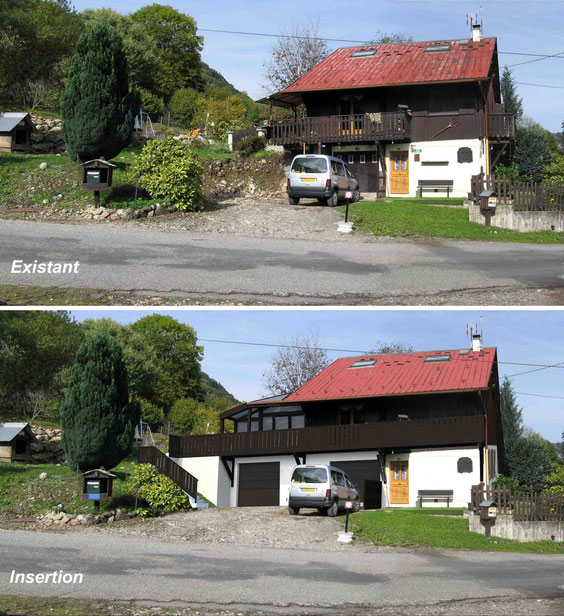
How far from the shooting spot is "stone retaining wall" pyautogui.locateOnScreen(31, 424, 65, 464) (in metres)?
37.8

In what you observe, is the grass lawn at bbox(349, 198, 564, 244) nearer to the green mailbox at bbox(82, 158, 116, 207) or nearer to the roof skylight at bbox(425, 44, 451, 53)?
the green mailbox at bbox(82, 158, 116, 207)

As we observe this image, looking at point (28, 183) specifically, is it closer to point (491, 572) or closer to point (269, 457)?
point (269, 457)

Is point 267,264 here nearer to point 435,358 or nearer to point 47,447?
point 435,358

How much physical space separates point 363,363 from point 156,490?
1338 cm

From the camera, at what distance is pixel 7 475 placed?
27766 mm

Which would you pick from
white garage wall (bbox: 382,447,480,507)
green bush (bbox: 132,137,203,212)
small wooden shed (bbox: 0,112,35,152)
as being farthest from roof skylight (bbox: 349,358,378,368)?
small wooden shed (bbox: 0,112,35,152)

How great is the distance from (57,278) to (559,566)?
1363cm

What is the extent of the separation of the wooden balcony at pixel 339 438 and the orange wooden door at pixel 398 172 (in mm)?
11474

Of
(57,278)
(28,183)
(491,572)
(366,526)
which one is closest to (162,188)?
(28,183)

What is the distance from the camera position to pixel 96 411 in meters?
26.1

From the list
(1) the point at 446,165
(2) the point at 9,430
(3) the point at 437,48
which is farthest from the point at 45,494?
(3) the point at 437,48

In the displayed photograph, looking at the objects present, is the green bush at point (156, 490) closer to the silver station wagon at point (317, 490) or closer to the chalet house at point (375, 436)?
the silver station wagon at point (317, 490)

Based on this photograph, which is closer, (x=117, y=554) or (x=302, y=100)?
(x=117, y=554)

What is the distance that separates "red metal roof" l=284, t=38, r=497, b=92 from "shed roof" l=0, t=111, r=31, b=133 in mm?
11904
